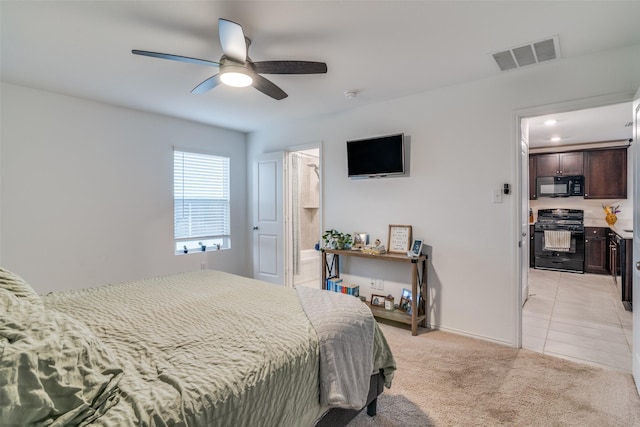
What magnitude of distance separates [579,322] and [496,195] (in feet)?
6.12

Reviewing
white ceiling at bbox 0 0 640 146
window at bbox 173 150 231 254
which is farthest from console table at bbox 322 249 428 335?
window at bbox 173 150 231 254

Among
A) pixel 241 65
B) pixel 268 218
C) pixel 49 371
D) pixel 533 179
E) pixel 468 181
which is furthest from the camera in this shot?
pixel 533 179

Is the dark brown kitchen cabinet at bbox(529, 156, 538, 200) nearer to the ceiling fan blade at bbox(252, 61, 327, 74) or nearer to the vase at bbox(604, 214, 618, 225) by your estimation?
the vase at bbox(604, 214, 618, 225)

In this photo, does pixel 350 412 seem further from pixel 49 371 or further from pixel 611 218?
pixel 611 218

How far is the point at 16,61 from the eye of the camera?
8.32 feet

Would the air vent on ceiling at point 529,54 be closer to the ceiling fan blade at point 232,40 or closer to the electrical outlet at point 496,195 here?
the electrical outlet at point 496,195

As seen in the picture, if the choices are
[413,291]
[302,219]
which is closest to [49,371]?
[413,291]

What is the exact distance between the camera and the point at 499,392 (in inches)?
83.7

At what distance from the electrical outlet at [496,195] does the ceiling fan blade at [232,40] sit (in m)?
2.39

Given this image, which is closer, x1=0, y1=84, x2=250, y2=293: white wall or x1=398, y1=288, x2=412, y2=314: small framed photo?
x1=0, y1=84, x2=250, y2=293: white wall

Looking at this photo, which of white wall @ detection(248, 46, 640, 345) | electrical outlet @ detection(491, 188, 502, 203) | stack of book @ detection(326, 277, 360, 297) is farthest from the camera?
stack of book @ detection(326, 277, 360, 297)

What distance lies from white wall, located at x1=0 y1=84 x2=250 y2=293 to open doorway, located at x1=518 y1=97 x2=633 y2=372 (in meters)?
4.07

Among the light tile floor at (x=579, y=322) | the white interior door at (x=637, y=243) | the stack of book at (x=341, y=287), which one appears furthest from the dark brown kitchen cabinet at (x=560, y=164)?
the stack of book at (x=341, y=287)

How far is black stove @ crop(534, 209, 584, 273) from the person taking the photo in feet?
19.0
